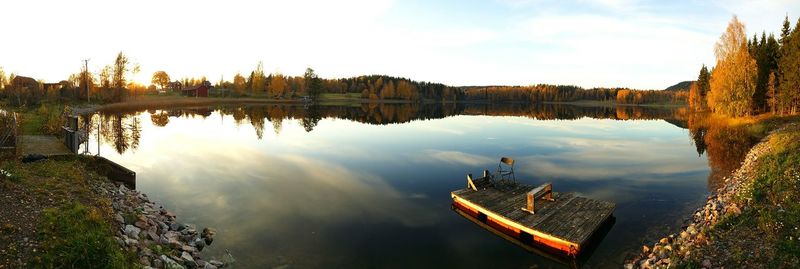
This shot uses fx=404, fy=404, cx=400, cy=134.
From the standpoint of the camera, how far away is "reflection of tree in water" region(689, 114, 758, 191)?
31094 millimetres

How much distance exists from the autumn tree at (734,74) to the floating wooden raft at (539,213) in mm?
61838

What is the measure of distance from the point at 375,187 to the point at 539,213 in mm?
11190

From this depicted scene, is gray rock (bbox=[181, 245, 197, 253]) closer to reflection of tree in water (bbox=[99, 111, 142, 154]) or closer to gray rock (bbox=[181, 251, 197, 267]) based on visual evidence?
gray rock (bbox=[181, 251, 197, 267])

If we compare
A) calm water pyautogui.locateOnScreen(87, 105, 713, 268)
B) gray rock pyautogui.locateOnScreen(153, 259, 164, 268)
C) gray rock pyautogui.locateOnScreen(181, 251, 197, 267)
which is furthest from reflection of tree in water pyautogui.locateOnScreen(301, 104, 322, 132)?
gray rock pyautogui.locateOnScreen(153, 259, 164, 268)

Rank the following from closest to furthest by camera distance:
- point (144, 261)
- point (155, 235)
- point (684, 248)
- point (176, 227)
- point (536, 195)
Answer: point (144, 261)
point (684, 248)
point (155, 235)
point (176, 227)
point (536, 195)

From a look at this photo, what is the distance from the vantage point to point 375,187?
26.8 meters

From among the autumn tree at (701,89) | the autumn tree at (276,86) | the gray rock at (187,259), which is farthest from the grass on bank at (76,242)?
the autumn tree at (276,86)

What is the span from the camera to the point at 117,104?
95438 mm

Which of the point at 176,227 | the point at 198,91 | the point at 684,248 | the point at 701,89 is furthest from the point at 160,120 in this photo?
the point at 701,89

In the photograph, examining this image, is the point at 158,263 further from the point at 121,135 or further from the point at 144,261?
the point at 121,135

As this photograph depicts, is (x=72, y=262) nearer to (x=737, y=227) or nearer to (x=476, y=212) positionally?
(x=476, y=212)

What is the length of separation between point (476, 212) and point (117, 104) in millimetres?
103161

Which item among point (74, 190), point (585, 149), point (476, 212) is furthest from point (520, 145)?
point (74, 190)

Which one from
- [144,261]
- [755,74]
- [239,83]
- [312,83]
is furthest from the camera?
[312,83]
